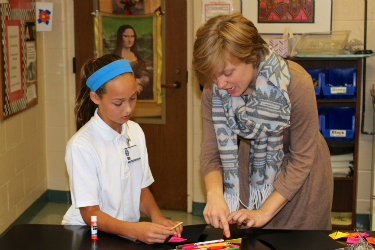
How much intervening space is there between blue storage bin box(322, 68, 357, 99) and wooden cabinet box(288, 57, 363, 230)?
0.13 ft

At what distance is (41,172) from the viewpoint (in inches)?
149

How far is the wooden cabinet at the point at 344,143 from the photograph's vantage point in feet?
9.83

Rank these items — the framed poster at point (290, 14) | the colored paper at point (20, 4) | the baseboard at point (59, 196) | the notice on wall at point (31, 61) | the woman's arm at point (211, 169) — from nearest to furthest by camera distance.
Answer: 1. the woman's arm at point (211, 169)
2. the colored paper at point (20, 4)
3. the framed poster at point (290, 14)
4. the notice on wall at point (31, 61)
5. the baseboard at point (59, 196)

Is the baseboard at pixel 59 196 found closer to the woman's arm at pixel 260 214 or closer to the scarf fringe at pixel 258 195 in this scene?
the scarf fringe at pixel 258 195

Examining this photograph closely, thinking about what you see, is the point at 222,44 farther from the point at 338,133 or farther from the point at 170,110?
the point at 170,110

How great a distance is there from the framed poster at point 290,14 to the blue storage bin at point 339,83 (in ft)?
1.15

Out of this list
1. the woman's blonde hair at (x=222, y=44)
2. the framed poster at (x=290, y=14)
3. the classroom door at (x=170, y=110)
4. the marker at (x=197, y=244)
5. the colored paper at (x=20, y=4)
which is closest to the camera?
the marker at (x=197, y=244)

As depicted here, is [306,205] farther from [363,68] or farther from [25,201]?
[25,201]

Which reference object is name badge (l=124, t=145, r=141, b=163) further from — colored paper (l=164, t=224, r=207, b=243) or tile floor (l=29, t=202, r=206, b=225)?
tile floor (l=29, t=202, r=206, b=225)

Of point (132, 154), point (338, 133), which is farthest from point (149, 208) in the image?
point (338, 133)

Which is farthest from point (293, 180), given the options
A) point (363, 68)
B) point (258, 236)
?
point (363, 68)

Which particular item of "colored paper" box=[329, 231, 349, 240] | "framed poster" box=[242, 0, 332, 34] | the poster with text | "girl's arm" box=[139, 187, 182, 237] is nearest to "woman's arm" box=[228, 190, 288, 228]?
"colored paper" box=[329, 231, 349, 240]

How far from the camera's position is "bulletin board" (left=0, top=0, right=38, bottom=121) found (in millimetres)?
2973

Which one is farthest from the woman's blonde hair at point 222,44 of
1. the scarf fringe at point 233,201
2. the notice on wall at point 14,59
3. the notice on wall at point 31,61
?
the notice on wall at point 31,61
